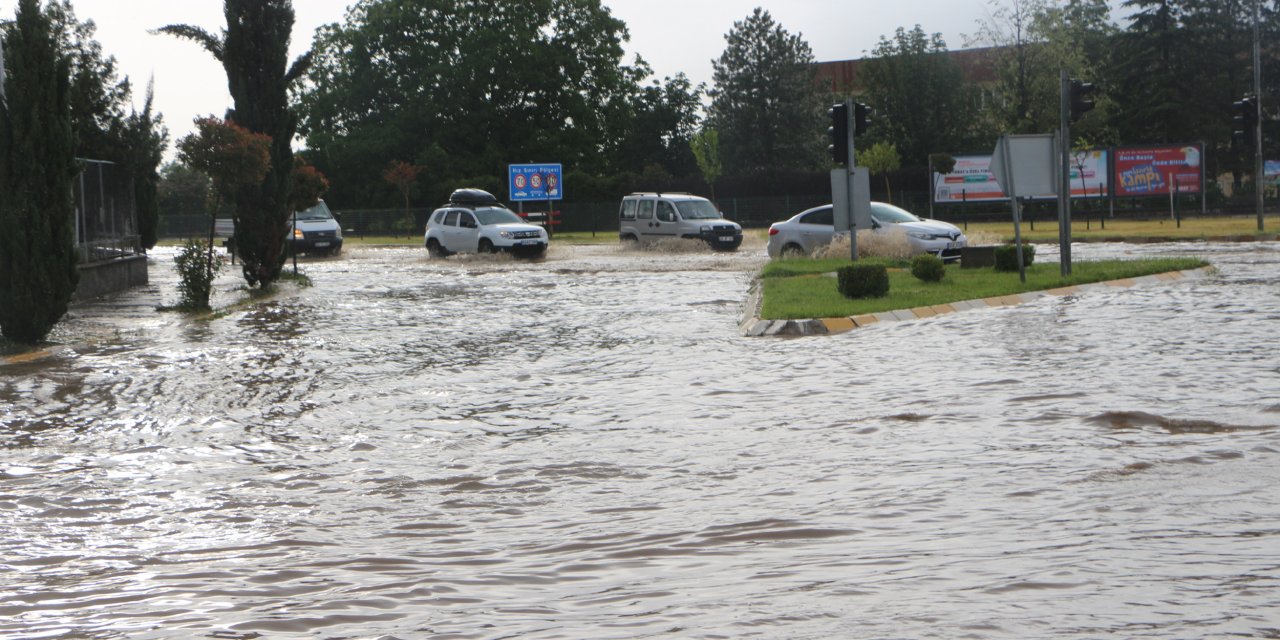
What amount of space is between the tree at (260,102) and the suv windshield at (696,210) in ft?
49.4

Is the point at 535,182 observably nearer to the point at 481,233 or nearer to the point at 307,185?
the point at 481,233

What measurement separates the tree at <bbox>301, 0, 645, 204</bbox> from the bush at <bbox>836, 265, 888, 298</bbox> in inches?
2021

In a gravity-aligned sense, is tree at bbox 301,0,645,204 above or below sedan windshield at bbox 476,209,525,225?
above

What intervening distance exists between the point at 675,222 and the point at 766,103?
134 feet

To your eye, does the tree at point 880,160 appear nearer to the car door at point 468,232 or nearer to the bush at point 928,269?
the car door at point 468,232

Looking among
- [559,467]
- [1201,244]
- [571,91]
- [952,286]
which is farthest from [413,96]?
[559,467]

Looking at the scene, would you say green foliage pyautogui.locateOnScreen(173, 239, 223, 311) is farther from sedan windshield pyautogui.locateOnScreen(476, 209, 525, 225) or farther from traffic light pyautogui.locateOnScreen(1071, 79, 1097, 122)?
sedan windshield pyautogui.locateOnScreen(476, 209, 525, 225)

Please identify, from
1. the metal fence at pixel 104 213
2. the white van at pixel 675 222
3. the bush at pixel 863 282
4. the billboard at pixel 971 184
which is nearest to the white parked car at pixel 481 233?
the white van at pixel 675 222

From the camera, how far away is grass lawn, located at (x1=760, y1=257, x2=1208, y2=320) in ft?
53.7

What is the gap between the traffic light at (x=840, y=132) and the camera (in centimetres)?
2361

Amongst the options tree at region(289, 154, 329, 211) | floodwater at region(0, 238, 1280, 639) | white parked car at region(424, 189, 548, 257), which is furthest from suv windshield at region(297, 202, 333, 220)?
floodwater at region(0, 238, 1280, 639)

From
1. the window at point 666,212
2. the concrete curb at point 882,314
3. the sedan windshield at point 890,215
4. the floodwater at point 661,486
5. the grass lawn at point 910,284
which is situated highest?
the window at point 666,212

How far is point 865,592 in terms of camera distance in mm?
4934

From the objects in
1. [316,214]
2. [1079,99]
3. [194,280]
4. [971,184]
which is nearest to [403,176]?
[316,214]
